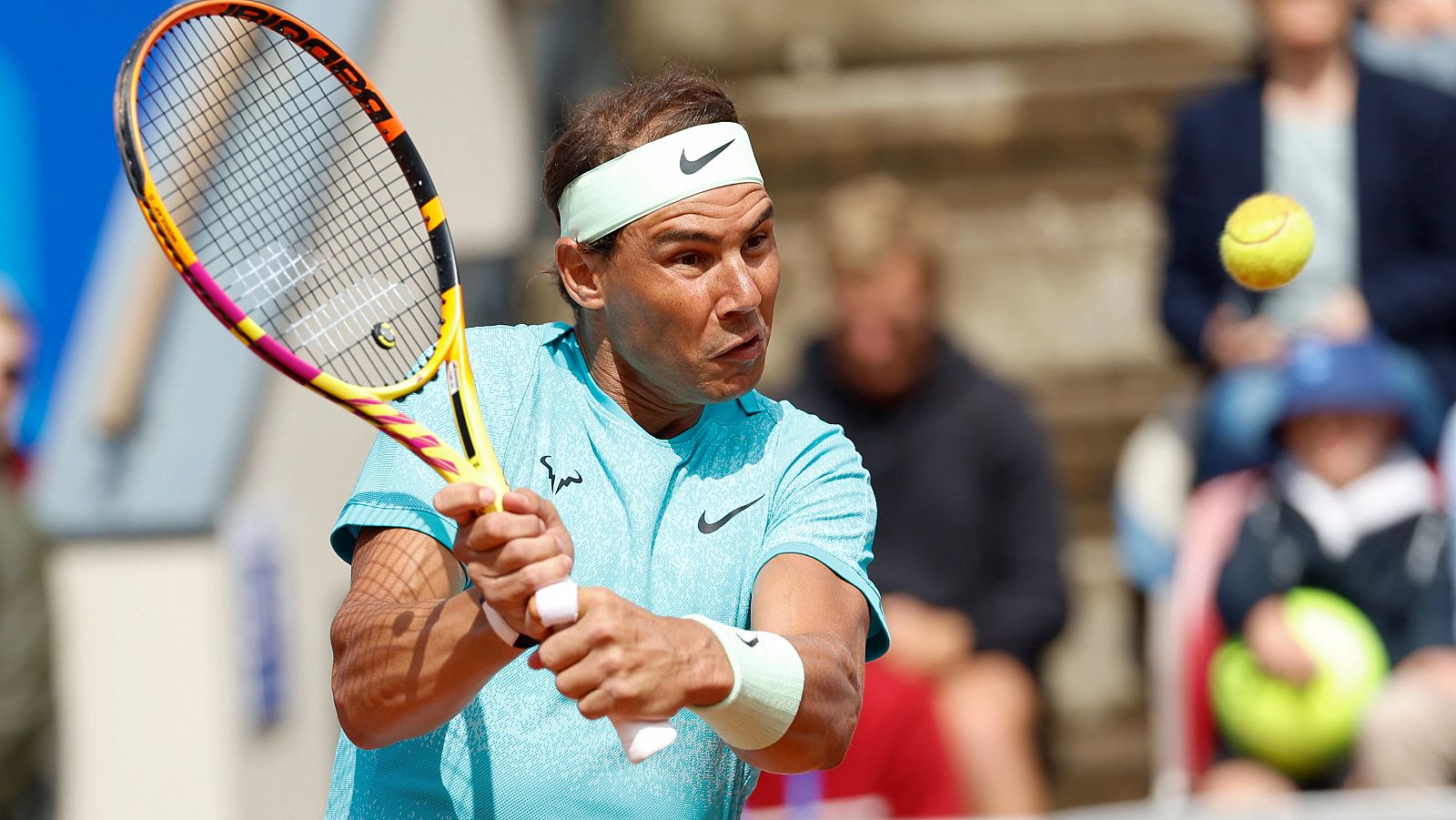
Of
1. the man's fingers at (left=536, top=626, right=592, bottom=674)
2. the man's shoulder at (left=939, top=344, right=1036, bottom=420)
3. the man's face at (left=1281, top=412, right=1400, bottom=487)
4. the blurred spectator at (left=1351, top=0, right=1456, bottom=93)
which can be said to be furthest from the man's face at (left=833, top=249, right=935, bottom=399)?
the man's fingers at (left=536, top=626, right=592, bottom=674)

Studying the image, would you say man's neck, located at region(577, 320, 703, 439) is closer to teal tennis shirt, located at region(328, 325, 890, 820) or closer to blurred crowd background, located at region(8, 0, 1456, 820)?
teal tennis shirt, located at region(328, 325, 890, 820)

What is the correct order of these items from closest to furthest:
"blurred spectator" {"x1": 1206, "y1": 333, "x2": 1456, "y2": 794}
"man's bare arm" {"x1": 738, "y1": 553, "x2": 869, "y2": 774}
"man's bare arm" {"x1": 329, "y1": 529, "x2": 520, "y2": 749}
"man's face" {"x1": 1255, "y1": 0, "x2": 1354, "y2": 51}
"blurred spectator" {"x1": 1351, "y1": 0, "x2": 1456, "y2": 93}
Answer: "man's bare arm" {"x1": 329, "y1": 529, "x2": 520, "y2": 749}, "man's bare arm" {"x1": 738, "y1": 553, "x2": 869, "y2": 774}, "blurred spectator" {"x1": 1206, "y1": 333, "x2": 1456, "y2": 794}, "man's face" {"x1": 1255, "y1": 0, "x2": 1354, "y2": 51}, "blurred spectator" {"x1": 1351, "y1": 0, "x2": 1456, "y2": 93}

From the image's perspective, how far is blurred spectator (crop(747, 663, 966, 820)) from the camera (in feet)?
16.3

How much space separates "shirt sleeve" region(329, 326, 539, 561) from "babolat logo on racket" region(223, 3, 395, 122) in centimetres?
34

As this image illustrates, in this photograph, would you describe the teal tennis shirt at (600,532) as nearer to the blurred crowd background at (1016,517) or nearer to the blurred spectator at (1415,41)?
the blurred crowd background at (1016,517)

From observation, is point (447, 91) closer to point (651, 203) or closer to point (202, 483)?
point (202, 483)

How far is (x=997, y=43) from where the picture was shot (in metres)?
7.66

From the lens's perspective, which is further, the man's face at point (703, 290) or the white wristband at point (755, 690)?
the man's face at point (703, 290)

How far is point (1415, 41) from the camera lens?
20.7ft

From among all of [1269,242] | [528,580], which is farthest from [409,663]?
[1269,242]

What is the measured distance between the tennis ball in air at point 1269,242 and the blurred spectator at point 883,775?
2093mm

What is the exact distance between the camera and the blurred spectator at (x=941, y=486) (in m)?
5.32

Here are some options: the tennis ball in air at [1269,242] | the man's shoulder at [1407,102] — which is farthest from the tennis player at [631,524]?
the man's shoulder at [1407,102]

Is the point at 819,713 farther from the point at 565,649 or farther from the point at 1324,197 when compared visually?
the point at 1324,197
